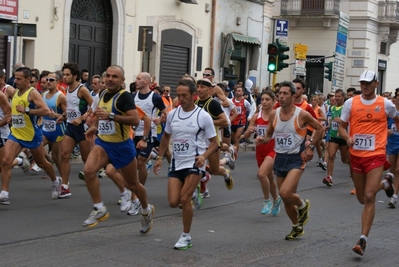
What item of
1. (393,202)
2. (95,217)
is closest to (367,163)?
(95,217)

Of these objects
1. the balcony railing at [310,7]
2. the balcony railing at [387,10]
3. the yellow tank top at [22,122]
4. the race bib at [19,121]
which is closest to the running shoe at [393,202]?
the yellow tank top at [22,122]

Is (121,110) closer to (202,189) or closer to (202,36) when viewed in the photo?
(202,189)

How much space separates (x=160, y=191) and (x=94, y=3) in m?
12.3

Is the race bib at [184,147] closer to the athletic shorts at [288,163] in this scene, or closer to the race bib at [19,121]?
the athletic shorts at [288,163]

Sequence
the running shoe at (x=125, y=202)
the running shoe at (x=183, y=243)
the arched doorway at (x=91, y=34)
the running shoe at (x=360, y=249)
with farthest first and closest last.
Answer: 1. the arched doorway at (x=91, y=34)
2. the running shoe at (x=125, y=202)
3. the running shoe at (x=183, y=243)
4. the running shoe at (x=360, y=249)

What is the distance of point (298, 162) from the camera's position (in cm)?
907

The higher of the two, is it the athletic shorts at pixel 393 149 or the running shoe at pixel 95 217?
the athletic shorts at pixel 393 149

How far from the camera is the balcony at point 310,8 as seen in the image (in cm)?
4306

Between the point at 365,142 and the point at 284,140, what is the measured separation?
98 cm

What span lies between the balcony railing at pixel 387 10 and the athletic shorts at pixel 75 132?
35.5 m

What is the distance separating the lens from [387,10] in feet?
148

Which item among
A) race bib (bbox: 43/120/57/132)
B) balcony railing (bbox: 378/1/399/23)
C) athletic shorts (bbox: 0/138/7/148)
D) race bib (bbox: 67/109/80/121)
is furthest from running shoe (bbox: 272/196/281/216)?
balcony railing (bbox: 378/1/399/23)

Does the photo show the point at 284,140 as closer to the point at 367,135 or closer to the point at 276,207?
the point at 367,135

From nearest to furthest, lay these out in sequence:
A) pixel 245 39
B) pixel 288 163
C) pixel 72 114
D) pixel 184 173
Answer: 1. pixel 184 173
2. pixel 288 163
3. pixel 72 114
4. pixel 245 39
